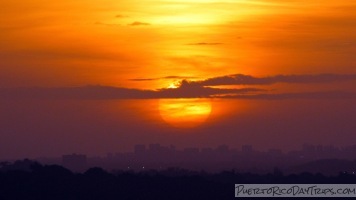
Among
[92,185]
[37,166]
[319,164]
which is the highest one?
[319,164]

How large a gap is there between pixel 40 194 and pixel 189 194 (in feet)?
26.2

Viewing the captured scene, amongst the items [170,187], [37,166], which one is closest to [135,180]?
[170,187]

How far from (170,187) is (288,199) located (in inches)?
455

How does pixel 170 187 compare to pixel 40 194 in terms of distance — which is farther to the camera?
pixel 170 187

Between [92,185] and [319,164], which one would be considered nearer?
[92,185]

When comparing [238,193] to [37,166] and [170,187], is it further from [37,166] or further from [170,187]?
[37,166]

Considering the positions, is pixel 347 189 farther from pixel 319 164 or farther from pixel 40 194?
pixel 319 164

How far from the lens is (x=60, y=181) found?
64.0 metres

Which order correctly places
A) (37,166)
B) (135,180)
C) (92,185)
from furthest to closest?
(37,166) → (135,180) → (92,185)

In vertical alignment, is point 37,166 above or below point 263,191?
above

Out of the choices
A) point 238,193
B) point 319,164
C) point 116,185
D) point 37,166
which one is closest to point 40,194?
point 116,185

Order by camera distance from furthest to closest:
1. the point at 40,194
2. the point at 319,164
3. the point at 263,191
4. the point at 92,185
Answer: the point at 319,164 < the point at 92,185 < the point at 40,194 < the point at 263,191

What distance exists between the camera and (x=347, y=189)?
5559cm

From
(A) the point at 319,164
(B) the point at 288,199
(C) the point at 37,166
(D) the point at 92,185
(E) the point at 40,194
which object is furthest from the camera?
(A) the point at 319,164
